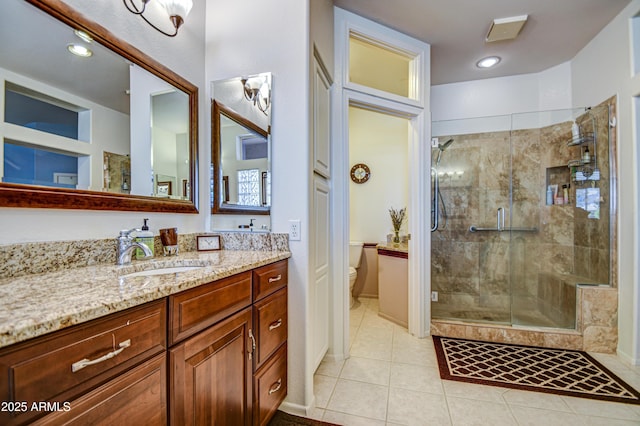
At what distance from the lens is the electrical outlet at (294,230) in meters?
1.53

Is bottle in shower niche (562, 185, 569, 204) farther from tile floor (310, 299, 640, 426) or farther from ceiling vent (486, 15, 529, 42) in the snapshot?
ceiling vent (486, 15, 529, 42)

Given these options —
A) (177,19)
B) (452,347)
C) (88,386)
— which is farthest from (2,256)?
(452,347)

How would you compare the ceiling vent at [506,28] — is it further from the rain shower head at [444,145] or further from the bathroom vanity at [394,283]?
the bathroom vanity at [394,283]

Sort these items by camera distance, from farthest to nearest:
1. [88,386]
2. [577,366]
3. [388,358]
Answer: [388,358] < [577,366] < [88,386]

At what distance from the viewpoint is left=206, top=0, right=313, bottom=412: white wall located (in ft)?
5.02

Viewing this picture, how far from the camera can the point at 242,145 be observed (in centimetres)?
168

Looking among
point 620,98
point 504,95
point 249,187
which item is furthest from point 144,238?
point 504,95

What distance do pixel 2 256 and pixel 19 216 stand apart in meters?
0.14

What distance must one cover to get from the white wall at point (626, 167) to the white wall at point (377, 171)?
1929mm

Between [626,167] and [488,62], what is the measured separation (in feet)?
5.10

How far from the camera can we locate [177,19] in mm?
1354

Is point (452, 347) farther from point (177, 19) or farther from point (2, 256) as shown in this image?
point (177, 19)

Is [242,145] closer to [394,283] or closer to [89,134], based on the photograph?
[89,134]

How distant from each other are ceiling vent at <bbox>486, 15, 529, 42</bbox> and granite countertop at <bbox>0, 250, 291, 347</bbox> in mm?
2801
